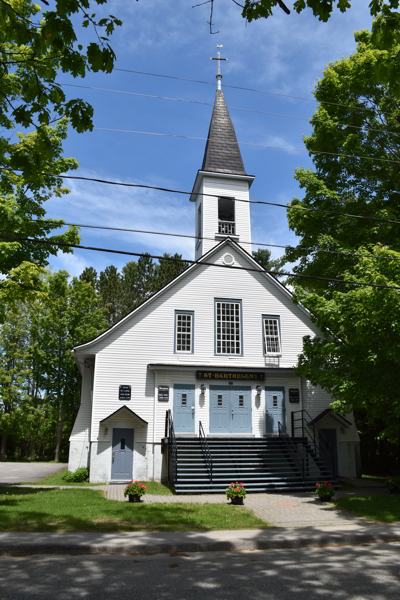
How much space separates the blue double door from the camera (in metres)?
19.5

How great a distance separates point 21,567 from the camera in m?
7.01

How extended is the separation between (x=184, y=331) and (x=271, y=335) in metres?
3.92

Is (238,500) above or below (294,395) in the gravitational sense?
below

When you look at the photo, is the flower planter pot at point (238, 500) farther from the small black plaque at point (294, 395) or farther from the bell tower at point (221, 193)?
the bell tower at point (221, 193)

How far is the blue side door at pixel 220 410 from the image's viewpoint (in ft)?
63.9

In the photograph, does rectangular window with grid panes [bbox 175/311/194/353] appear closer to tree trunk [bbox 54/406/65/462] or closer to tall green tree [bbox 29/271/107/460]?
tall green tree [bbox 29/271/107/460]

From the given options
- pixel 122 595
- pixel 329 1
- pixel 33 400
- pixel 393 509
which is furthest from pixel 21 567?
pixel 33 400

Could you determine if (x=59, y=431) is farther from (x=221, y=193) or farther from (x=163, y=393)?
(x=221, y=193)

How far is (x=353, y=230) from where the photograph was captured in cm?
1566

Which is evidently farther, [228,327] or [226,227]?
[226,227]

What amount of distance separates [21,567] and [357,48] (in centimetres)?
1719

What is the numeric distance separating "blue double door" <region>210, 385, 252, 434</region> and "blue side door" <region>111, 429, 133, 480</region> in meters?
3.40

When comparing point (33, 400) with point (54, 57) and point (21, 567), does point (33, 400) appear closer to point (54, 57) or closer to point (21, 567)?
point (21, 567)

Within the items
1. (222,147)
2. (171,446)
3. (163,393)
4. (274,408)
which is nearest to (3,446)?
(163,393)
